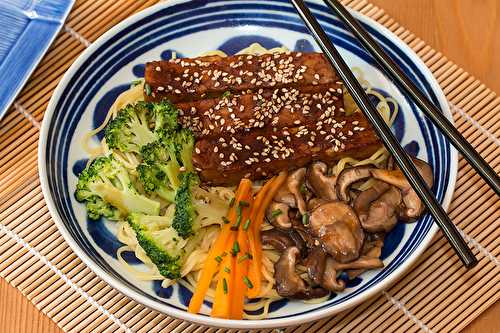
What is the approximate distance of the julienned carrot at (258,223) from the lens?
3.27m

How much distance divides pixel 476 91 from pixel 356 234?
128 cm

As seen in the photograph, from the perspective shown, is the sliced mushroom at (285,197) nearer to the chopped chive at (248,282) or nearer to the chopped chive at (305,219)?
the chopped chive at (305,219)

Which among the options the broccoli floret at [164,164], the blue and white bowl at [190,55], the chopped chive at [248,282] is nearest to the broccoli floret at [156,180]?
the broccoli floret at [164,164]

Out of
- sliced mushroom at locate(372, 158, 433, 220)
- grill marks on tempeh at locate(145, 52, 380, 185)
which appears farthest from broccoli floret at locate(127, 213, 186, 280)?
sliced mushroom at locate(372, 158, 433, 220)

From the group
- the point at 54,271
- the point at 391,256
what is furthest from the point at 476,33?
the point at 54,271

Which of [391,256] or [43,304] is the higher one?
[43,304]

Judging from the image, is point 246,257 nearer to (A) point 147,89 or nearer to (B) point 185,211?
(B) point 185,211

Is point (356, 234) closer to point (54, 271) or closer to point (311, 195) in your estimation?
point (311, 195)

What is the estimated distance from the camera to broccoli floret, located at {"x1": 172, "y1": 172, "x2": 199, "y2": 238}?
3.18 metres

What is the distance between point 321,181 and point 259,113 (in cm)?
47

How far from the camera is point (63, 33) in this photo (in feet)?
13.8

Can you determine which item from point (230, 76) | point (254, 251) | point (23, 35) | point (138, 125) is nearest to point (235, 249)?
point (254, 251)

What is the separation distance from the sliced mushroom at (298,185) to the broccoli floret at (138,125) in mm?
610

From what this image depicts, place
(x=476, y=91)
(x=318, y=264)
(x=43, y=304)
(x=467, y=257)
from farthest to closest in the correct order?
(x=476, y=91)
(x=43, y=304)
(x=318, y=264)
(x=467, y=257)
